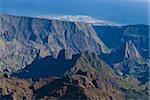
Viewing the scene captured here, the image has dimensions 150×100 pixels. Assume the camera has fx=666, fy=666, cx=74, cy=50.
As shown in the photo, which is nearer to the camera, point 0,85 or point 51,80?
point 0,85

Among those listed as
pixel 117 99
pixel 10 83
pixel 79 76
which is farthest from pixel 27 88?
pixel 117 99

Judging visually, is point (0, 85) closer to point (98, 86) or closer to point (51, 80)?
point (51, 80)

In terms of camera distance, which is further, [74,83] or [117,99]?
[117,99]

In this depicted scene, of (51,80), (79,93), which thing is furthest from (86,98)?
(51,80)

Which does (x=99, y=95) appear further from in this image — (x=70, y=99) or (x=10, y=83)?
(x=10, y=83)

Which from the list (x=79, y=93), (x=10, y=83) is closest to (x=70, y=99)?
(x=79, y=93)

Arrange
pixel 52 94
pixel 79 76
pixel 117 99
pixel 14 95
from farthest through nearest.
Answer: pixel 117 99 → pixel 79 76 → pixel 52 94 → pixel 14 95

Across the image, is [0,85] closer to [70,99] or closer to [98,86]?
[70,99]

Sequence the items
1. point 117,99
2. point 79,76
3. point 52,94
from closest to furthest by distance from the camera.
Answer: point 52,94 → point 79,76 → point 117,99

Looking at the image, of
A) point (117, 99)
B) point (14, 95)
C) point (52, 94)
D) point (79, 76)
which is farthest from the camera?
point (117, 99)

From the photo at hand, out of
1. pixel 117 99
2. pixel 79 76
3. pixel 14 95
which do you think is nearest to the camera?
pixel 14 95
